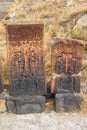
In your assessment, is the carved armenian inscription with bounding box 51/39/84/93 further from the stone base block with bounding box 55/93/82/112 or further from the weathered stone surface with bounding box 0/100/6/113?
the weathered stone surface with bounding box 0/100/6/113

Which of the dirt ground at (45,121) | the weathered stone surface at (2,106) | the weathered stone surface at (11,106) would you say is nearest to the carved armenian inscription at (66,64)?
the dirt ground at (45,121)

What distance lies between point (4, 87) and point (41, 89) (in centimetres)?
68

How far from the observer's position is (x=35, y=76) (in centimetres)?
566

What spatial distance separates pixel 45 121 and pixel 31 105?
35 cm

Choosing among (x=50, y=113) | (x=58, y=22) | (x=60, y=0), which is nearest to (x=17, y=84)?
(x=50, y=113)

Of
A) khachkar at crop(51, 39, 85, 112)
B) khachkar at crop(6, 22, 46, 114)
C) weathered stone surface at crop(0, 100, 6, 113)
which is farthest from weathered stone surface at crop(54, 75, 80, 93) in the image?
weathered stone surface at crop(0, 100, 6, 113)

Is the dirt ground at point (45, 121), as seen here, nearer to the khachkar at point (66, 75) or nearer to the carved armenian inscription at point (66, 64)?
the khachkar at point (66, 75)

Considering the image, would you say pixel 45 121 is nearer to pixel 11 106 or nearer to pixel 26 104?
pixel 26 104

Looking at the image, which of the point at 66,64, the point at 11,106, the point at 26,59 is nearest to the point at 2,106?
the point at 11,106

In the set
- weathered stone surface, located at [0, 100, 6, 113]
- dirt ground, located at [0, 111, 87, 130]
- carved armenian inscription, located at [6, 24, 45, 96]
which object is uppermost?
carved armenian inscription, located at [6, 24, 45, 96]

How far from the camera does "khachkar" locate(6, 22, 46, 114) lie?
534 cm

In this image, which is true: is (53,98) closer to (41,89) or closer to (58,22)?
(41,89)

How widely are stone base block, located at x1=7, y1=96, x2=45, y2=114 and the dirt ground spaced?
82 mm

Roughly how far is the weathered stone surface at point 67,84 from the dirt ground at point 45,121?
360mm
